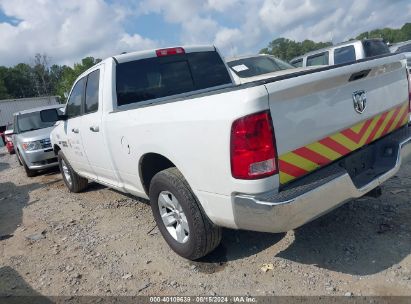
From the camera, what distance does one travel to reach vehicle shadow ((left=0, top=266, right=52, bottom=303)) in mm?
3549

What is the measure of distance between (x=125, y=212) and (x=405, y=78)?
381 centimetres

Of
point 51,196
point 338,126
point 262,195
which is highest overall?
point 338,126

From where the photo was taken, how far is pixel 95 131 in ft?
15.0

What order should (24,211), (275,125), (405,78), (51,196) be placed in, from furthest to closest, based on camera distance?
1. (51,196)
2. (24,211)
3. (405,78)
4. (275,125)

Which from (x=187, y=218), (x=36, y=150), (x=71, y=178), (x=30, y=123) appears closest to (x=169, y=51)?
(x=187, y=218)

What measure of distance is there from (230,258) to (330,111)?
1636 mm

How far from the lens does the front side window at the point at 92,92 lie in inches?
186

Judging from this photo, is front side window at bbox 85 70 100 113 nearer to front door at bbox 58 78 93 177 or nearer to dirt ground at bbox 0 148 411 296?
front door at bbox 58 78 93 177

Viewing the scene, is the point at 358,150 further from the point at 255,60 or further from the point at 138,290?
the point at 255,60

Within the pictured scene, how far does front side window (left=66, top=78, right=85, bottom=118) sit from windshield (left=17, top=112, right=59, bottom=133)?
489 cm

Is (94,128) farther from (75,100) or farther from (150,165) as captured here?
(75,100)

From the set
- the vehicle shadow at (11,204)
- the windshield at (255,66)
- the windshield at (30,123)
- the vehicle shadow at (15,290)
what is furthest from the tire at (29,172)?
the vehicle shadow at (15,290)

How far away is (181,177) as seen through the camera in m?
3.33

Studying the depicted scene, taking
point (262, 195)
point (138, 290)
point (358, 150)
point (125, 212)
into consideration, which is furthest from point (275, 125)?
point (125, 212)
